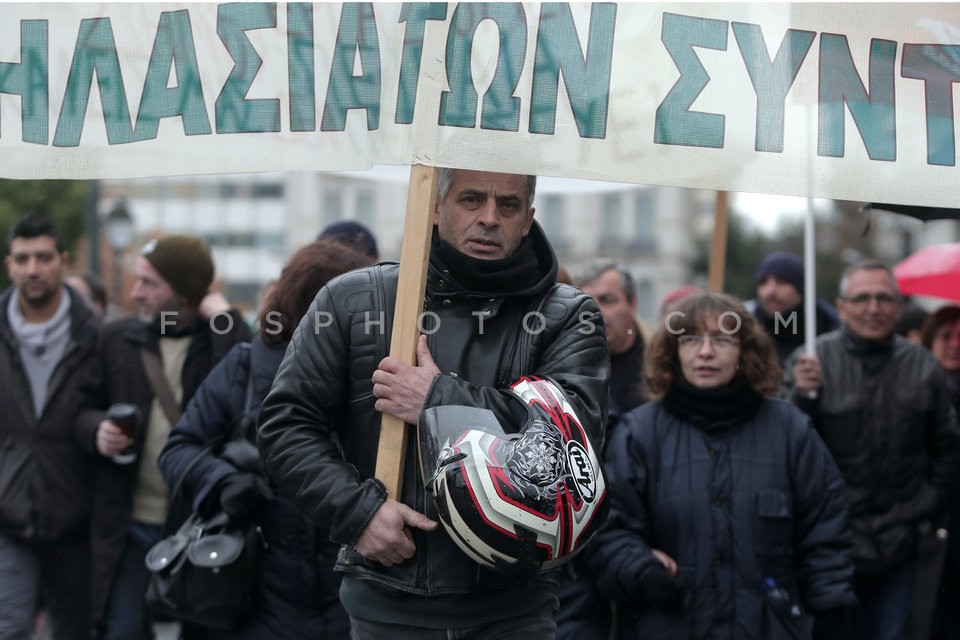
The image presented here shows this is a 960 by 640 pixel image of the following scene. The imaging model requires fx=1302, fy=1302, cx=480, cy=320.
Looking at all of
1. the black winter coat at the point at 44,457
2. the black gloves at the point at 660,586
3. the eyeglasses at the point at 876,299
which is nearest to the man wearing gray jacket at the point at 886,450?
the eyeglasses at the point at 876,299

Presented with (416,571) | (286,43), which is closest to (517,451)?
(416,571)

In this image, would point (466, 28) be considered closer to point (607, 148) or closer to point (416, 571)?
point (607, 148)

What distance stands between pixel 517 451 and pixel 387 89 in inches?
44.2

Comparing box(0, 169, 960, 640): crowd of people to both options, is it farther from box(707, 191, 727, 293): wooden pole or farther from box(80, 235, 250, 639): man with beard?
box(707, 191, 727, 293): wooden pole

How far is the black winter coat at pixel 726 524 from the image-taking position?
15.2 feet

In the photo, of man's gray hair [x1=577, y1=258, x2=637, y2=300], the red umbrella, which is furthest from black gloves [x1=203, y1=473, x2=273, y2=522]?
the red umbrella

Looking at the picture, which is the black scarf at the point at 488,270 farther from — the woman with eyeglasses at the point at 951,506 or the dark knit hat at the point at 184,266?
the woman with eyeglasses at the point at 951,506

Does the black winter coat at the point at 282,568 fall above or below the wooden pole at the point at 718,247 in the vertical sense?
below

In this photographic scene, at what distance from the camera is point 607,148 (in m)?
3.54

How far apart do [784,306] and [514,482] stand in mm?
4786

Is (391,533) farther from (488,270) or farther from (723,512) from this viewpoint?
(723,512)

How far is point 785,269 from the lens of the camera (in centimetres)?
750

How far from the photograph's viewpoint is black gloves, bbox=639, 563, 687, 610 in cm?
459

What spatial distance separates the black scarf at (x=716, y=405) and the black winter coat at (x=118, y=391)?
2026 millimetres
